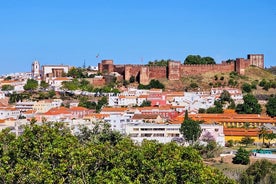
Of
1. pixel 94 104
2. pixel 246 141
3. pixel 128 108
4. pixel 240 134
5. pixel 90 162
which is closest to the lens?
pixel 90 162

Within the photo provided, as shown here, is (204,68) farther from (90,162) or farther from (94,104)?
(90,162)

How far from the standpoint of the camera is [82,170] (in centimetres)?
1583

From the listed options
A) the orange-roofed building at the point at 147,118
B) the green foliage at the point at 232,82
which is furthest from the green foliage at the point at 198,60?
the orange-roofed building at the point at 147,118

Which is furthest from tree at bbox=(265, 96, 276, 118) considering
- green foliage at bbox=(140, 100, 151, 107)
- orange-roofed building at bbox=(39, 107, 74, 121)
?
orange-roofed building at bbox=(39, 107, 74, 121)

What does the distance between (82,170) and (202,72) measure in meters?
50.7

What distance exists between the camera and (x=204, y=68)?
6594 centimetres

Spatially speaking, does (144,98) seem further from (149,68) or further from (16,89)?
(16,89)

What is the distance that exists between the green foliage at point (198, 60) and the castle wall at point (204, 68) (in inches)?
150

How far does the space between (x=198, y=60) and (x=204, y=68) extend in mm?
4160

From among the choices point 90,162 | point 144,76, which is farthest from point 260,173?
point 144,76

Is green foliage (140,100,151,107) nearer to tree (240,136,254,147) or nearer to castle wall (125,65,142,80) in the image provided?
castle wall (125,65,142,80)

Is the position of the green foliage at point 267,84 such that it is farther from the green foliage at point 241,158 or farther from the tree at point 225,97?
the green foliage at point 241,158

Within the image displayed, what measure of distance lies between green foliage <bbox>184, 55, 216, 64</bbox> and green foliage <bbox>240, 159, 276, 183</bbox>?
4122cm

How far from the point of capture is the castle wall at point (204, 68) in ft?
214
